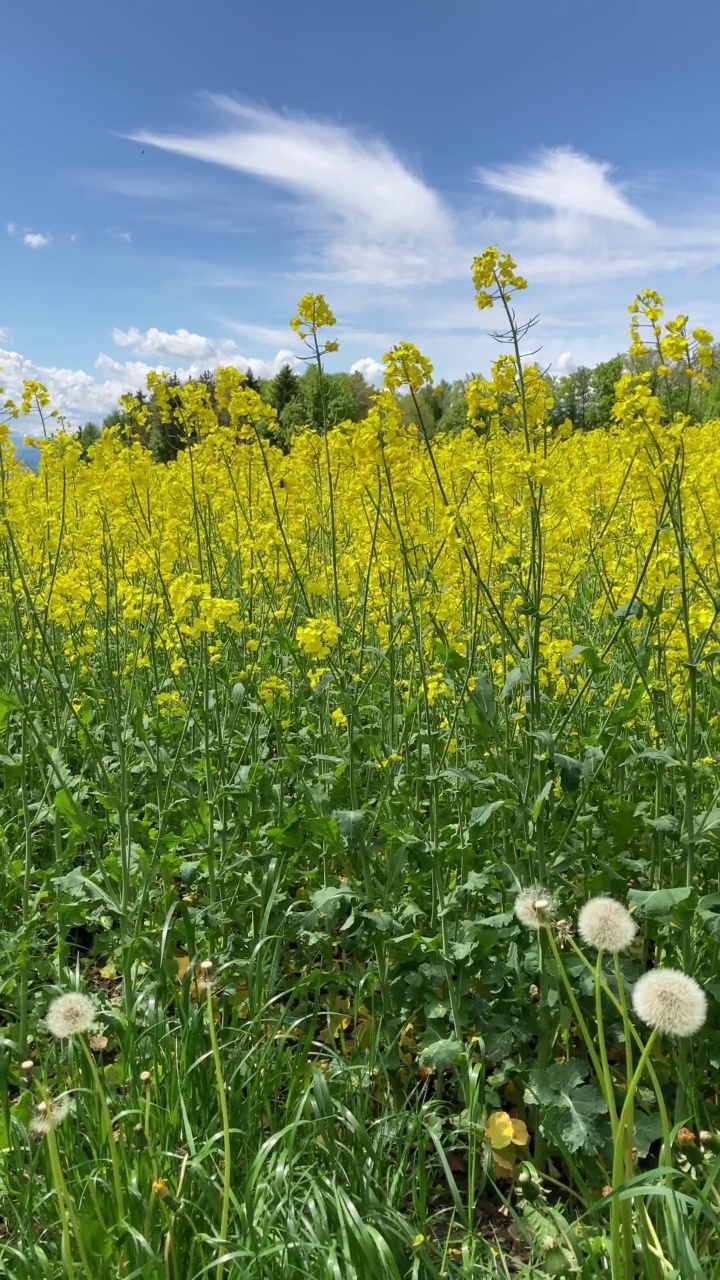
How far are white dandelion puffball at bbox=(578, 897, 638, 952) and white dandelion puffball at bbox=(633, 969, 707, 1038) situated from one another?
73 mm

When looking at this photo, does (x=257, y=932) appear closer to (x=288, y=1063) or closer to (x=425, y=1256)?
(x=288, y=1063)

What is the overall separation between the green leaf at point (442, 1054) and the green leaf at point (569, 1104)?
0.20 meters

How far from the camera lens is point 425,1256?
1.65 m

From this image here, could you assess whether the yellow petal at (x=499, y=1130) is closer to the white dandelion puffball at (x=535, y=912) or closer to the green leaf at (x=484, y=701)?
the white dandelion puffball at (x=535, y=912)

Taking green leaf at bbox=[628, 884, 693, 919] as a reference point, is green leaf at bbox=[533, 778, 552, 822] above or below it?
above

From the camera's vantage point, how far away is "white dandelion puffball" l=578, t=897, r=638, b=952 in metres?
1.38

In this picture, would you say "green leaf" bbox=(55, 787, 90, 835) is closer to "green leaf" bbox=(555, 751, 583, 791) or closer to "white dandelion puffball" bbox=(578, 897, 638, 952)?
"green leaf" bbox=(555, 751, 583, 791)

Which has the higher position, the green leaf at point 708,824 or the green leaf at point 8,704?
the green leaf at point 8,704

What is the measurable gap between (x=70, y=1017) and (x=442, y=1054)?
3.34ft

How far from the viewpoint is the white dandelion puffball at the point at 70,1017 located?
1.52 m

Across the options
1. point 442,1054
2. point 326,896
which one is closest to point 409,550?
point 326,896

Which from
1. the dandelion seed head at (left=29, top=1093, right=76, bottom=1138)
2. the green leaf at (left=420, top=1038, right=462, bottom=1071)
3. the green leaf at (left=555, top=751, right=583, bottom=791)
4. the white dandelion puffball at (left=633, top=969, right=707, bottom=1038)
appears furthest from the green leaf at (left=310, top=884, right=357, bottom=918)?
the white dandelion puffball at (left=633, top=969, right=707, bottom=1038)

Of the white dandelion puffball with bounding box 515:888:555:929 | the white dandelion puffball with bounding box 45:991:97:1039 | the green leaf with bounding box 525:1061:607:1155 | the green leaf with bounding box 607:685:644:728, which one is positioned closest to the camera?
the white dandelion puffball with bounding box 515:888:555:929

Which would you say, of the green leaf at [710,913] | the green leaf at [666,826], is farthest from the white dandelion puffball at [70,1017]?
the green leaf at [666,826]
